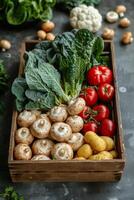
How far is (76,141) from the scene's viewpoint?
5.21 ft

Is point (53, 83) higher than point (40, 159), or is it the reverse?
point (53, 83)

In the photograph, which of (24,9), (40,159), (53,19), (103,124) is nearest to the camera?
(40,159)

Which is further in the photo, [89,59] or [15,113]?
[89,59]

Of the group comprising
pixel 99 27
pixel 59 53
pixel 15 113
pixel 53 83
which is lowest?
pixel 15 113

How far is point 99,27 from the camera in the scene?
2.17m

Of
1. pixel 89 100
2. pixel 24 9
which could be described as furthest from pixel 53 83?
pixel 24 9

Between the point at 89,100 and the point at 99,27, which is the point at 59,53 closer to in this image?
the point at 89,100

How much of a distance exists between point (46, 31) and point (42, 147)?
80cm

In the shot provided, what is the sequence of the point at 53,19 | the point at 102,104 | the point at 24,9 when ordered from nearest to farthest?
1. the point at 102,104
2. the point at 24,9
3. the point at 53,19

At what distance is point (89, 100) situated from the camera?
1718 mm

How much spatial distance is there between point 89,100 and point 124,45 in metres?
0.53

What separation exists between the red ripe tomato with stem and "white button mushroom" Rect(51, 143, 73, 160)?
186 millimetres

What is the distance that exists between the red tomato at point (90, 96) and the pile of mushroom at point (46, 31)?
0.49m

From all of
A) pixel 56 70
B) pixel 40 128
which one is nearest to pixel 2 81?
pixel 56 70
